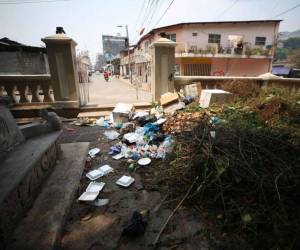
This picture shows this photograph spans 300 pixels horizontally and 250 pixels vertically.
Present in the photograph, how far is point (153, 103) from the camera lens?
250 inches

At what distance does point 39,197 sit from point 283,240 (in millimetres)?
2633

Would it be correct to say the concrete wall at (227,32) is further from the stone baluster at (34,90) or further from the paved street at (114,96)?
the stone baluster at (34,90)

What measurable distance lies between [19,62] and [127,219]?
17.2m

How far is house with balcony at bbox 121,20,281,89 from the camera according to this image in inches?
768

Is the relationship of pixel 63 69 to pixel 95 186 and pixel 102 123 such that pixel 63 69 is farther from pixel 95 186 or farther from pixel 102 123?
pixel 95 186

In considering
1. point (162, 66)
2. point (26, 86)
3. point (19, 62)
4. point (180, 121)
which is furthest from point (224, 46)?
point (26, 86)

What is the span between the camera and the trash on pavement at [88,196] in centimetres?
244

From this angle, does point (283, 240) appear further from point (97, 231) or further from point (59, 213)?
point (59, 213)

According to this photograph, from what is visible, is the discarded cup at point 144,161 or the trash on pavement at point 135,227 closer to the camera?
the trash on pavement at point 135,227

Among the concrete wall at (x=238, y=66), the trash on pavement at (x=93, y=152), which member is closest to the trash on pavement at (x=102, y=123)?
the trash on pavement at (x=93, y=152)

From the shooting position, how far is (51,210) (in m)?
2.12

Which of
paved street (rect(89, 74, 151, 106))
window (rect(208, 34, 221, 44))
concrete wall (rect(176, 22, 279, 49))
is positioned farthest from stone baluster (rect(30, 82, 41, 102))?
window (rect(208, 34, 221, 44))

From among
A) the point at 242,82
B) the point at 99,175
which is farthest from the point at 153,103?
Answer: the point at 99,175

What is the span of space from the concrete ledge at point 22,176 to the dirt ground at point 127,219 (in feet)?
1.63
